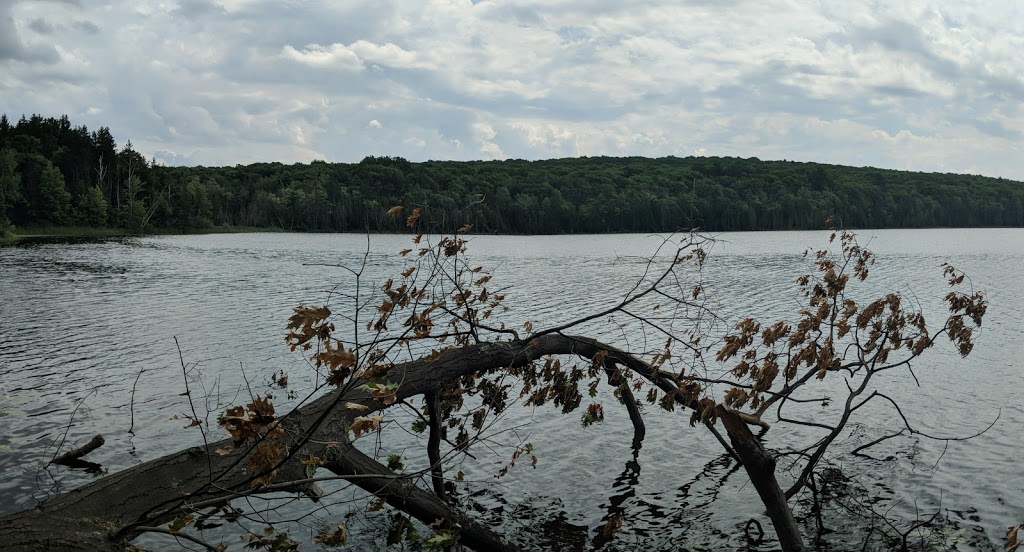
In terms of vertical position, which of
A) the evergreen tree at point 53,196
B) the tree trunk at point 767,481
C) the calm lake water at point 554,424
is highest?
the evergreen tree at point 53,196

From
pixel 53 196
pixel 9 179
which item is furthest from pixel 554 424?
pixel 53 196

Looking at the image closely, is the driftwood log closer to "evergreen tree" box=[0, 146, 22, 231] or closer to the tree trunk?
the tree trunk

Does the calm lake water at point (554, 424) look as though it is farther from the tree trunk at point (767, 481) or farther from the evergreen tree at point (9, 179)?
the evergreen tree at point (9, 179)

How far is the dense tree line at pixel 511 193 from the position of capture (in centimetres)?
12988

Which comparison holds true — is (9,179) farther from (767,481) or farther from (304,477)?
(767,481)

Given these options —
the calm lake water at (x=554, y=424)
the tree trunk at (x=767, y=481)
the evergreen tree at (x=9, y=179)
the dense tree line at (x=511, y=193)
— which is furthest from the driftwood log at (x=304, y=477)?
the dense tree line at (x=511, y=193)

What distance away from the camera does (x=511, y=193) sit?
512ft

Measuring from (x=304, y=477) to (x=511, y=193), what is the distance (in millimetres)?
150232

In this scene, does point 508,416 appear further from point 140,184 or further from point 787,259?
point 140,184

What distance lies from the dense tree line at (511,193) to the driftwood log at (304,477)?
116m

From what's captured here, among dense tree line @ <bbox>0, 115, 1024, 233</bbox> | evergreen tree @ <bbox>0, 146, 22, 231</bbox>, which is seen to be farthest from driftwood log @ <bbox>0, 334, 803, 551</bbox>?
dense tree line @ <bbox>0, 115, 1024, 233</bbox>

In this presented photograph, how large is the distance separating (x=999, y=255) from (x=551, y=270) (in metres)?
49.9

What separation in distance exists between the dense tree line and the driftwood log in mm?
116307

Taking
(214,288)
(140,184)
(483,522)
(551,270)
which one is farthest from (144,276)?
(140,184)
